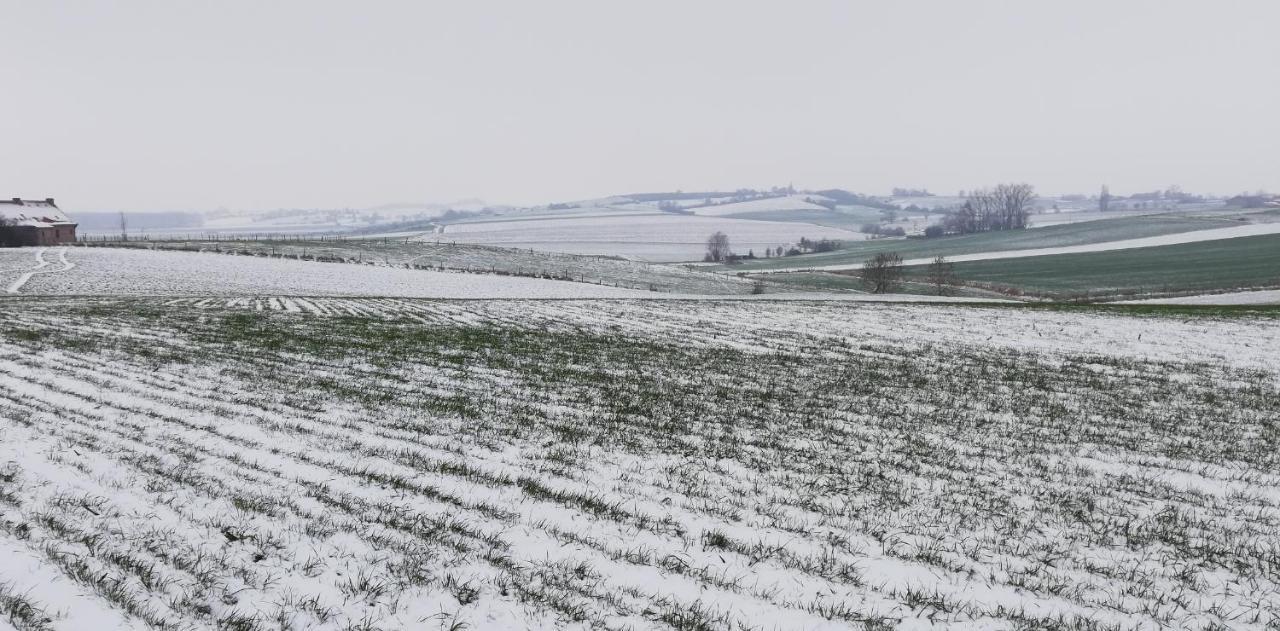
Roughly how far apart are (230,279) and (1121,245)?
122 m

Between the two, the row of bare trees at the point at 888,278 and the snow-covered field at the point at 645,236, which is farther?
the snow-covered field at the point at 645,236

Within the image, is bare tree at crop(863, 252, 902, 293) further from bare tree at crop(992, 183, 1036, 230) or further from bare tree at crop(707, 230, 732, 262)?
bare tree at crop(992, 183, 1036, 230)

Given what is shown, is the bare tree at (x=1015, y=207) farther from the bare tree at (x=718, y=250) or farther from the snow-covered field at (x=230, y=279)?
the snow-covered field at (x=230, y=279)

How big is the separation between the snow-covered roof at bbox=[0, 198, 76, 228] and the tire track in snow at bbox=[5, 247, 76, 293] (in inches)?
687

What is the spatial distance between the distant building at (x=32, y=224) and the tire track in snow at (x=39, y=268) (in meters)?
15.7

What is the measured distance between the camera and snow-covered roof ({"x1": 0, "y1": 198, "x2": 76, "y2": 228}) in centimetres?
8731

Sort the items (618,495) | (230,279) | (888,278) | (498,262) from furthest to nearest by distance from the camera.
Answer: (498,262), (888,278), (230,279), (618,495)

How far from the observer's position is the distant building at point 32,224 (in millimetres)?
85938

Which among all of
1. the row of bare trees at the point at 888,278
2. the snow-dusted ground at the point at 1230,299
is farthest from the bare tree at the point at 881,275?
the snow-dusted ground at the point at 1230,299

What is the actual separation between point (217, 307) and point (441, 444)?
A: 94.1ft

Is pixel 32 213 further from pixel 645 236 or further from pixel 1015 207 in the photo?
pixel 1015 207

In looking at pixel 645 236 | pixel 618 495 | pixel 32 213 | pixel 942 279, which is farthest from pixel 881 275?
pixel 32 213

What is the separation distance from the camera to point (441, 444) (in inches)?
401

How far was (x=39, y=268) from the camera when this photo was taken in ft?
188
